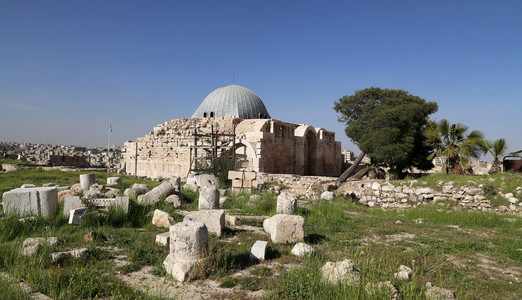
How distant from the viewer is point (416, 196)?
11.4m

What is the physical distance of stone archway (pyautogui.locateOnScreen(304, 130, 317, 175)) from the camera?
23.9 metres

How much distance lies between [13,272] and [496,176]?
13256 millimetres

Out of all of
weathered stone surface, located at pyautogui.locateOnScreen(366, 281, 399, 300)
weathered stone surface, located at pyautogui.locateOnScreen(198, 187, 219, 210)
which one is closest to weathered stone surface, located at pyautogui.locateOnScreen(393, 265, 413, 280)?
weathered stone surface, located at pyautogui.locateOnScreen(366, 281, 399, 300)

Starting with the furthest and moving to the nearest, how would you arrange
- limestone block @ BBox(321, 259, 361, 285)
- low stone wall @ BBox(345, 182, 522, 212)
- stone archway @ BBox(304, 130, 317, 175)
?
stone archway @ BBox(304, 130, 317, 175) → low stone wall @ BBox(345, 182, 522, 212) → limestone block @ BBox(321, 259, 361, 285)

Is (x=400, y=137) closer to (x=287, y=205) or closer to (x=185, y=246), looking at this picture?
(x=287, y=205)

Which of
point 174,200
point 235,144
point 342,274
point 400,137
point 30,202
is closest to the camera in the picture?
point 342,274

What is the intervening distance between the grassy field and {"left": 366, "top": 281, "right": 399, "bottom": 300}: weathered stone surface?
0.20 feet

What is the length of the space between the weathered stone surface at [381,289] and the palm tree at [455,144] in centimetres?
1151

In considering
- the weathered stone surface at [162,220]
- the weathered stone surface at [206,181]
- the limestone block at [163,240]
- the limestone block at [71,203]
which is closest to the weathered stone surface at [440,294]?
the limestone block at [163,240]

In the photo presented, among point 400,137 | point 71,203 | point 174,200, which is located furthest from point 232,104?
point 71,203

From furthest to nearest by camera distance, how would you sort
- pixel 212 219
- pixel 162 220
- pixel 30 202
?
pixel 162 220, pixel 30 202, pixel 212 219

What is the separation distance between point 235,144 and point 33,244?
1387cm

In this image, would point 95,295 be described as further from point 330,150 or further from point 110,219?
point 330,150

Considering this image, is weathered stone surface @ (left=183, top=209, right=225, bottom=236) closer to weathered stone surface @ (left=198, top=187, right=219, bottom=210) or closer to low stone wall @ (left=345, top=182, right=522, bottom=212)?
weathered stone surface @ (left=198, top=187, right=219, bottom=210)
